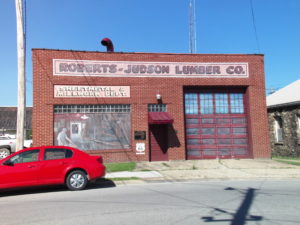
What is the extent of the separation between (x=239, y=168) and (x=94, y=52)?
958cm

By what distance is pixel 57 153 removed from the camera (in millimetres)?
8383

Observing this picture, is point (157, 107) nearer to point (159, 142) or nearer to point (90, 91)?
point (159, 142)

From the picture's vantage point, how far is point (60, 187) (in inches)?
354

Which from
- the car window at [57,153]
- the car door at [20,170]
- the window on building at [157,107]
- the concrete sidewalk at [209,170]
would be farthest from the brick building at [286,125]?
the car door at [20,170]

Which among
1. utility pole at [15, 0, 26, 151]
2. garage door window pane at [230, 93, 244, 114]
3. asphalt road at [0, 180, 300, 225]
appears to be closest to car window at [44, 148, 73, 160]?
asphalt road at [0, 180, 300, 225]

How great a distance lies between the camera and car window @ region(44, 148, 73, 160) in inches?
324

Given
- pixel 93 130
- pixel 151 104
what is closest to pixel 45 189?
pixel 93 130

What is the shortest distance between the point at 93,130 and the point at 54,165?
6.47m

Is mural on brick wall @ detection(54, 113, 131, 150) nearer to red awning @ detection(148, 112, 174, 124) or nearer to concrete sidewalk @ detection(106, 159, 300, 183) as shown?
red awning @ detection(148, 112, 174, 124)

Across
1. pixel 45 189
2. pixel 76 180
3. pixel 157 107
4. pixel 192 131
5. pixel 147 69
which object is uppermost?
Result: pixel 147 69

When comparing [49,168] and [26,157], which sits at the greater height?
[26,157]

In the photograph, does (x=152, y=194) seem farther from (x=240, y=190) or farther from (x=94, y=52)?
(x=94, y=52)

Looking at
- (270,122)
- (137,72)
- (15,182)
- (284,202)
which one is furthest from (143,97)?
(270,122)

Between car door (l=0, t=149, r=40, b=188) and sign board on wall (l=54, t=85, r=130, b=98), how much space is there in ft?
21.8
